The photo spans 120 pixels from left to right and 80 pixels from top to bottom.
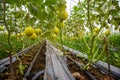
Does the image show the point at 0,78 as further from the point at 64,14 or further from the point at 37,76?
the point at 64,14

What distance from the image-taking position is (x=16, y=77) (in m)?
1.97

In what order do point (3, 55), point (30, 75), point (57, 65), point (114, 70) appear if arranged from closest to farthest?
point (30, 75)
point (114, 70)
point (57, 65)
point (3, 55)

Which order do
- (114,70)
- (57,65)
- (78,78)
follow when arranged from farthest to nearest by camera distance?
(57,65) → (114,70) → (78,78)

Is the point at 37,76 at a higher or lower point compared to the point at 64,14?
lower

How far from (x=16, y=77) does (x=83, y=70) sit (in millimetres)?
738

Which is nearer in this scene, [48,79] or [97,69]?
[48,79]

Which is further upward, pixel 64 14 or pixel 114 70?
pixel 64 14

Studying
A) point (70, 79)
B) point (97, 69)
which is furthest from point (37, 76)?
point (97, 69)

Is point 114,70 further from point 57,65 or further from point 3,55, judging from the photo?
point 3,55

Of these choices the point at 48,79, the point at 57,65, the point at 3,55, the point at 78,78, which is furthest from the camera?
the point at 3,55

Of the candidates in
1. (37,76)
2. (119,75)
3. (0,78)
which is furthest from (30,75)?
(119,75)

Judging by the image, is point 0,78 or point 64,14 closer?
point 64,14

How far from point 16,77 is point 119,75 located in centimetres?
107

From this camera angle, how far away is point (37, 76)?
2.02 metres
